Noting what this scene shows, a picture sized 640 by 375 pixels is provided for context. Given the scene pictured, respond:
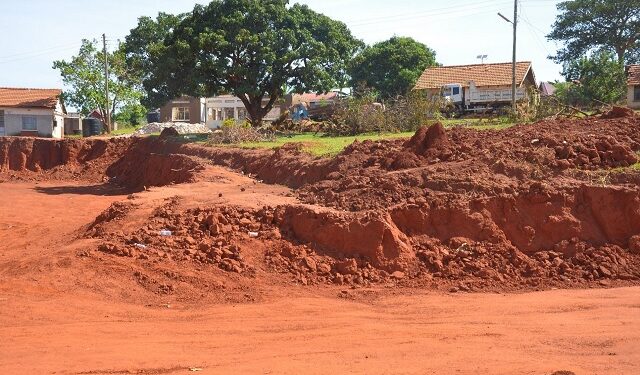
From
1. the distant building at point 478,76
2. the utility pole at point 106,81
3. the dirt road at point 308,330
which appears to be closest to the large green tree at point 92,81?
the utility pole at point 106,81

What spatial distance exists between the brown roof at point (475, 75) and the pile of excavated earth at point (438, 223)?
29517mm

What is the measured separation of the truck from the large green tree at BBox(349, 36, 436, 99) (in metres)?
12.0

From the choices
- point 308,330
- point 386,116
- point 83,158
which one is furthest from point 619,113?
point 83,158

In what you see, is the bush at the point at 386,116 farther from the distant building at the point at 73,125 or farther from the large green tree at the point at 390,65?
the distant building at the point at 73,125

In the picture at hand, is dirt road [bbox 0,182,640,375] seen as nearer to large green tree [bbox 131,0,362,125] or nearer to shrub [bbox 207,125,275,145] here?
shrub [bbox 207,125,275,145]

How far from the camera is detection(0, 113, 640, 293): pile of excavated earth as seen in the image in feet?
35.0

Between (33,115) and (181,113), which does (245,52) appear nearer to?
(33,115)

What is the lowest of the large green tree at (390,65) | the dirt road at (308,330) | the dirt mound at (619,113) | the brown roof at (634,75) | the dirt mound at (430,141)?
the dirt road at (308,330)

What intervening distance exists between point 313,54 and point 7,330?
2176 centimetres

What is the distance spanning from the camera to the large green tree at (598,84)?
118ft

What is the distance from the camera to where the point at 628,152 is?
1245cm

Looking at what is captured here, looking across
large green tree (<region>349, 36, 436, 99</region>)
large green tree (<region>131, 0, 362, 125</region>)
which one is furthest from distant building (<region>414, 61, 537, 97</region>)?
large green tree (<region>131, 0, 362, 125</region>)

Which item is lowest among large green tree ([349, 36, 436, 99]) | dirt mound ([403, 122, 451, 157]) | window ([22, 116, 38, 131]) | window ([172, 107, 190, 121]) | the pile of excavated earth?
the pile of excavated earth

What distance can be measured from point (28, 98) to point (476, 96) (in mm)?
28191
